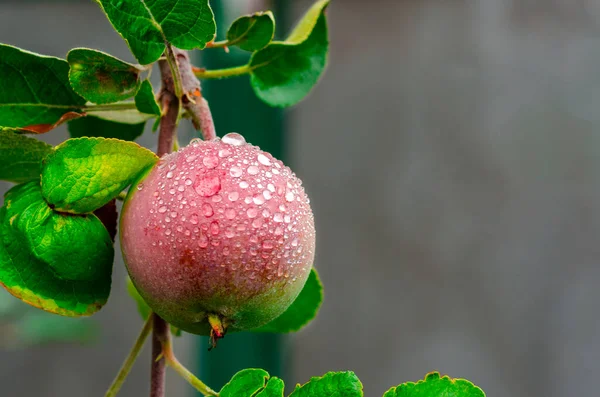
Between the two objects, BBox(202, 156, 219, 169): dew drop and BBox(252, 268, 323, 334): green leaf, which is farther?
BBox(252, 268, 323, 334): green leaf

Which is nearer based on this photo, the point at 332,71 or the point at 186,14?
the point at 186,14

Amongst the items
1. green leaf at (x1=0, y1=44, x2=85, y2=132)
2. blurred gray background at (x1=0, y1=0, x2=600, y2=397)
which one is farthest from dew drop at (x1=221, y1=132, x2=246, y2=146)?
blurred gray background at (x1=0, y1=0, x2=600, y2=397)

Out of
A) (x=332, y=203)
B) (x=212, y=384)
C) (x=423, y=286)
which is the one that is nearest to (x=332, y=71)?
(x=332, y=203)

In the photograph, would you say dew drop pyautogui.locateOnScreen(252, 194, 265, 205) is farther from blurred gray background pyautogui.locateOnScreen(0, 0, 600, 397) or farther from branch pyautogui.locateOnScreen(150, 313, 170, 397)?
blurred gray background pyautogui.locateOnScreen(0, 0, 600, 397)

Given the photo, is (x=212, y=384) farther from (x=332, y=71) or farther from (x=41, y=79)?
(x=41, y=79)

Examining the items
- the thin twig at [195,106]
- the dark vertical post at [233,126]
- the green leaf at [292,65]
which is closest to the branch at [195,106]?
the thin twig at [195,106]

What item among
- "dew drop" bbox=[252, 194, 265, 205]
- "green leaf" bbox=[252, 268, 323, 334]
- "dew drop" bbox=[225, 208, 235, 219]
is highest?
"dew drop" bbox=[252, 194, 265, 205]

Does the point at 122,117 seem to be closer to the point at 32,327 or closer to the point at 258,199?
the point at 258,199
